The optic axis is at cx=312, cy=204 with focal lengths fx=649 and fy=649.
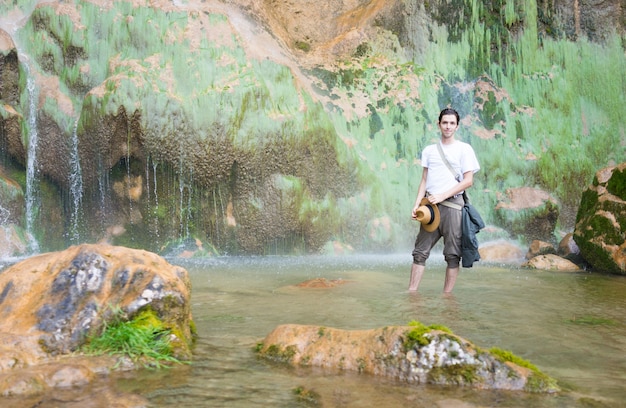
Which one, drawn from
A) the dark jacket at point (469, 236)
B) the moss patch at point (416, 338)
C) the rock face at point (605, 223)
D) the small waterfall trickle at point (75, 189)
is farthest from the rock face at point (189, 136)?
the moss patch at point (416, 338)

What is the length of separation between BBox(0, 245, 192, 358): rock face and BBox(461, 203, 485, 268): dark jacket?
3.19 metres

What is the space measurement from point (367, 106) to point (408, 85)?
4.37 ft

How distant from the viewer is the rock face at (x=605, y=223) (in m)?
10.6

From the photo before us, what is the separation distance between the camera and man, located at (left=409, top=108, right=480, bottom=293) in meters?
6.60

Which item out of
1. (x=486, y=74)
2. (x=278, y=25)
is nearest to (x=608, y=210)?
(x=486, y=74)

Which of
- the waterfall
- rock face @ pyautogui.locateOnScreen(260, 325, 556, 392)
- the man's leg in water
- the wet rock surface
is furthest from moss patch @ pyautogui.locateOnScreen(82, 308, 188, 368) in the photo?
the waterfall

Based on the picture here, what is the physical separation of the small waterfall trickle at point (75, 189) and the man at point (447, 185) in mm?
8285

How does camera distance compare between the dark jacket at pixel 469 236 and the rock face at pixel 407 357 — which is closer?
the rock face at pixel 407 357

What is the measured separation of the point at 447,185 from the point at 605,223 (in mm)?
5642

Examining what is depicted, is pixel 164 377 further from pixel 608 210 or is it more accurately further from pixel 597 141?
pixel 597 141

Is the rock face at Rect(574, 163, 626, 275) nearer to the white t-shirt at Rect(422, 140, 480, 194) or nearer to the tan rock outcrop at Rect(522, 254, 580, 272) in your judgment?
the tan rock outcrop at Rect(522, 254, 580, 272)

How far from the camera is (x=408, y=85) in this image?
16.2m

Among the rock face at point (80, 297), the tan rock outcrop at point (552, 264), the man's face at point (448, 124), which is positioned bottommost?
the tan rock outcrop at point (552, 264)

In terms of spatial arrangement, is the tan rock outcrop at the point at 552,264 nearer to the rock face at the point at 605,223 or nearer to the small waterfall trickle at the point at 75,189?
the rock face at the point at 605,223
